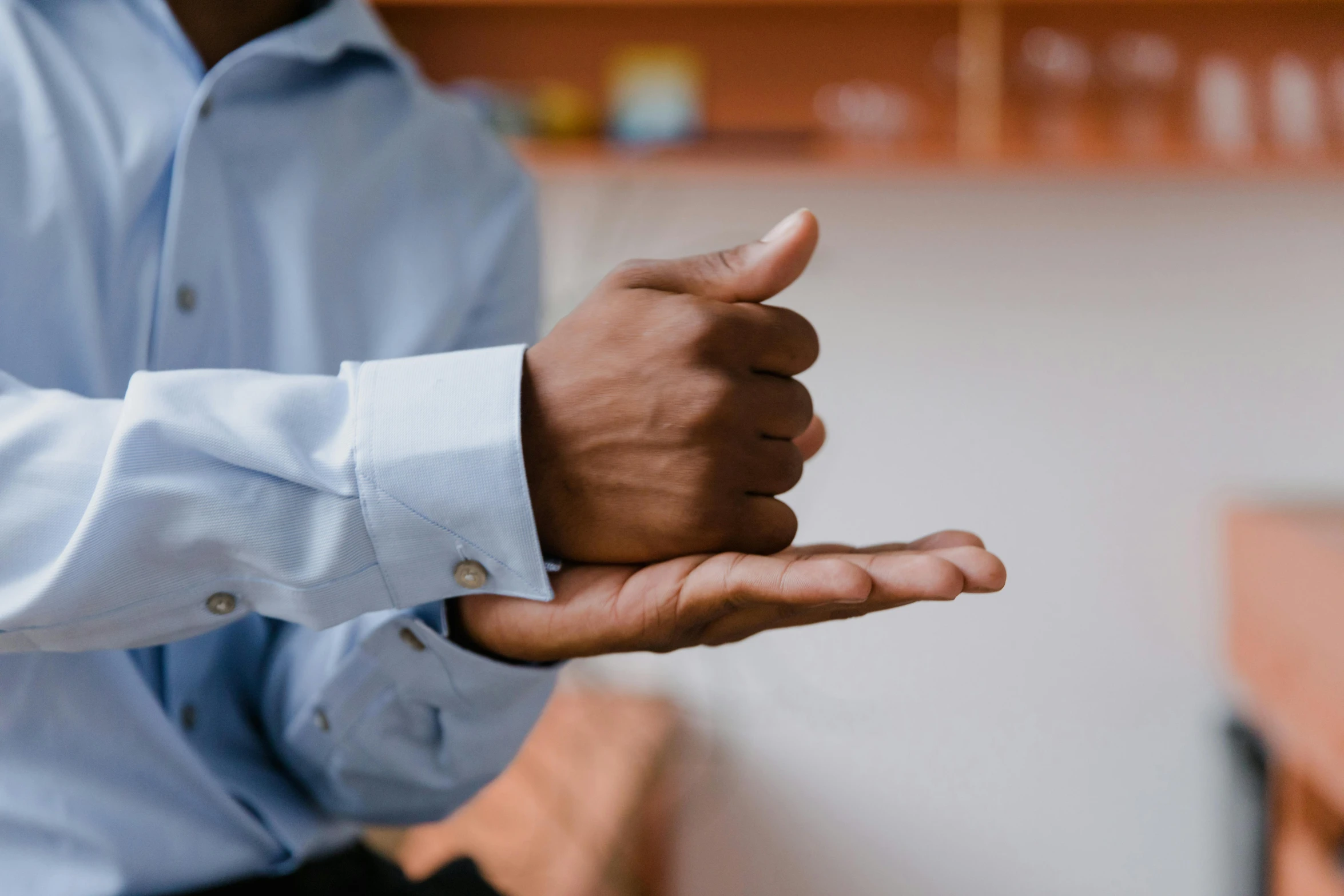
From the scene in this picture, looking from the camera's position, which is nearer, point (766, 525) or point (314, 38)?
point (766, 525)

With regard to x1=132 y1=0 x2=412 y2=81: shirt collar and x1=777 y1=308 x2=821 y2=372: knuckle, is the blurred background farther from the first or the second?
x1=777 y1=308 x2=821 y2=372: knuckle

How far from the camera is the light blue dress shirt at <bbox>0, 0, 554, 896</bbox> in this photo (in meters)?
0.48

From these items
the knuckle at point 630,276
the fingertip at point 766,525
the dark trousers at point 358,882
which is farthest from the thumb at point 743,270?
the dark trousers at point 358,882

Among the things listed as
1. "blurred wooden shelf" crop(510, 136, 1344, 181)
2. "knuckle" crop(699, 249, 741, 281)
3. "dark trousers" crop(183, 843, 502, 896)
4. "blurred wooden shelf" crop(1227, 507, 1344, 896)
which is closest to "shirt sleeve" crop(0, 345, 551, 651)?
"knuckle" crop(699, 249, 741, 281)

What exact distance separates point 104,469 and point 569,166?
1.45m

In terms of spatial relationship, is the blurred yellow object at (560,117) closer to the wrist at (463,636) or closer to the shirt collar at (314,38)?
the shirt collar at (314,38)

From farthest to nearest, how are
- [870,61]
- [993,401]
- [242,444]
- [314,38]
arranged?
1. [993,401]
2. [870,61]
3. [314,38]
4. [242,444]

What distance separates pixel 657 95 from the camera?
6.07 ft

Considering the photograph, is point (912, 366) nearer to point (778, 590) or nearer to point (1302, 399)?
point (1302, 399)

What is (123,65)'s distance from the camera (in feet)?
2.25

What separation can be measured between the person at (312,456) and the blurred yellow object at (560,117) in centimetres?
96

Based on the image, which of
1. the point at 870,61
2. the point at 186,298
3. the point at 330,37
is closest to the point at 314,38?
the point at 330,37

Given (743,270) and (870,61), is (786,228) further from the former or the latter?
(870,61)

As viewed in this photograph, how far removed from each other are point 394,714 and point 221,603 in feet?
0.65
